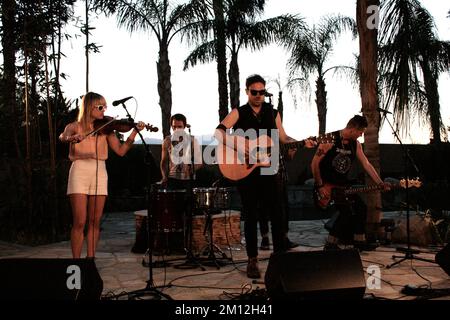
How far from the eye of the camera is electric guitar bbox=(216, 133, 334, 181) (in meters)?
5.00

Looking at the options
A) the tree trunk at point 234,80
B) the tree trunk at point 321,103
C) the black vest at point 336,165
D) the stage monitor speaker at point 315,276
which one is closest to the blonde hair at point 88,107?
the stage monitor speaker at point 315,276

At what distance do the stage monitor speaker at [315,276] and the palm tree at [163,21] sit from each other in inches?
410

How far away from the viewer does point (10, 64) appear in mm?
9125

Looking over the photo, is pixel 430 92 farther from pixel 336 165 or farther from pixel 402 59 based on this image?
pixel 336 165

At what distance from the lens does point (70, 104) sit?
1249 centimetres

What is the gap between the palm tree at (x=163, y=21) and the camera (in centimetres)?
1330

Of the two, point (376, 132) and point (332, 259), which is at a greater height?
point (376, 132)

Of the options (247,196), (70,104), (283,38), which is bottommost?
(247,196)

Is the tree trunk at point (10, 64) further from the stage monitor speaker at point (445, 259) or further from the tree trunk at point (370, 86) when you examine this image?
the stage monitor speaker at point (445, 259)

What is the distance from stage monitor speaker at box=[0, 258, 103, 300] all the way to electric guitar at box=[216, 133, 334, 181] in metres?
2.28

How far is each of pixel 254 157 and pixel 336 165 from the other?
1.80m
